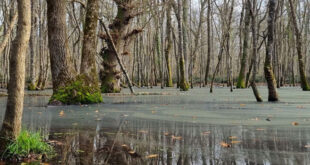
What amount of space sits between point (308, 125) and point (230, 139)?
184cm

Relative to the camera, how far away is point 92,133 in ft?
14.5

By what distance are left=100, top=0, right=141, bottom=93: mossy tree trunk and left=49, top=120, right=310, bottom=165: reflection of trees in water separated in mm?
10125

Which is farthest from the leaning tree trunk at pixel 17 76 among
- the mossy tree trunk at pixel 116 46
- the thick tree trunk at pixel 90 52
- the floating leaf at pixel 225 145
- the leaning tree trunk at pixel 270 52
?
the mossy tree trunk at pixel 116 46

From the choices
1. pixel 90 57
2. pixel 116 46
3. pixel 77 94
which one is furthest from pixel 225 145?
pixel 116 46

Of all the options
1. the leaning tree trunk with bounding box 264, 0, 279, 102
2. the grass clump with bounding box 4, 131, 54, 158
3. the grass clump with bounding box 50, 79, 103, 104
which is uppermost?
the leaning tree trunk with bounding box 264, 0, 279, 102

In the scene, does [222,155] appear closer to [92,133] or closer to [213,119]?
[92,133]

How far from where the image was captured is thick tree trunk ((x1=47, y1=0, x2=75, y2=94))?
28.4 ft

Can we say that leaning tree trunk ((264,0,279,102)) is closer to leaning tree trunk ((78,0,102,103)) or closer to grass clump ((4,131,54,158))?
leaning tree trunk ((78,0,102,103))

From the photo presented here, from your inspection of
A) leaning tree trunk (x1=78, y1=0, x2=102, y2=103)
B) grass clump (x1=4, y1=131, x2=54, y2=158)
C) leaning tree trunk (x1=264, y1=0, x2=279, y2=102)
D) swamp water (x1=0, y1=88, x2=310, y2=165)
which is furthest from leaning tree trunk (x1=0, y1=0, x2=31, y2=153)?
leaning tree trunk (x1=264, y1=0, x2=279, y2=102)

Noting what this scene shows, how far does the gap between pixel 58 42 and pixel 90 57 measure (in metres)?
1.57

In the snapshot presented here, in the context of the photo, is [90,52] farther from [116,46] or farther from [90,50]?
[116,46]

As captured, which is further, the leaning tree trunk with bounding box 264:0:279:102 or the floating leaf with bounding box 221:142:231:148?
the leaning tree trunk with bounding box 264:0:279:102

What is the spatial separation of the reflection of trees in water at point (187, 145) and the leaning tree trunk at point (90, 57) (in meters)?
4.58

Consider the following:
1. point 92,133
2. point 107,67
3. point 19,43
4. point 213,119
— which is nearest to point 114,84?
point 107,67
